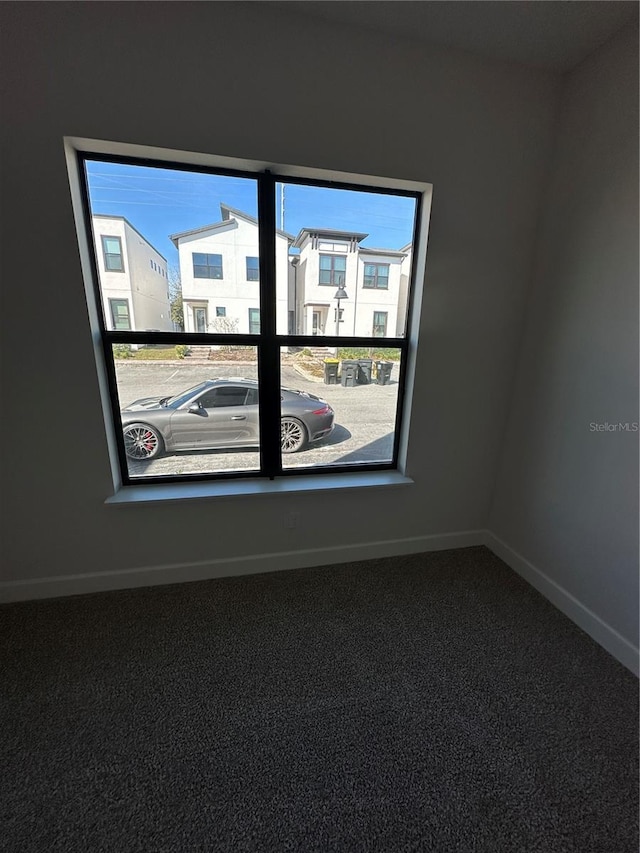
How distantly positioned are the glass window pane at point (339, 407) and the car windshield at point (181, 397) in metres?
0.45

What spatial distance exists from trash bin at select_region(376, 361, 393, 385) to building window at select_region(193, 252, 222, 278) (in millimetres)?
975

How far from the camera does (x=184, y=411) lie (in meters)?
1.82

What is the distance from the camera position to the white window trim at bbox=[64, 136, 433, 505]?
145cm

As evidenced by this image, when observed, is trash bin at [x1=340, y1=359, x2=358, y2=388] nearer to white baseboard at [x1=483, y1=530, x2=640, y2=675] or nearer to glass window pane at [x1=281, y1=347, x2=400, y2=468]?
glass window pane at [x1=281, y1=347, x2=400, y2=468]

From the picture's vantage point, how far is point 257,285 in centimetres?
174

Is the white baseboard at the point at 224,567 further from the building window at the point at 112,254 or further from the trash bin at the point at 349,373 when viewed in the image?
the building window at the point at 112,254


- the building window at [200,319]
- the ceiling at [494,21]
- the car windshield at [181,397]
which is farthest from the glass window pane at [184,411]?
the ceiling at [494,21]

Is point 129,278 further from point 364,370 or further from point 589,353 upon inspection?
point 589,353

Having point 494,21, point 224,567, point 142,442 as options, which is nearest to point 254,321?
point 142,442

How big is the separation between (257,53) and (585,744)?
2.93 meters

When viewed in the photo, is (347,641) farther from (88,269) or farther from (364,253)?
(88,269)

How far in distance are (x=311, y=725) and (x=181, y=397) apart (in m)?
1.53

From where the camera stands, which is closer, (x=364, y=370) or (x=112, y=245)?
(x=112, y=245)

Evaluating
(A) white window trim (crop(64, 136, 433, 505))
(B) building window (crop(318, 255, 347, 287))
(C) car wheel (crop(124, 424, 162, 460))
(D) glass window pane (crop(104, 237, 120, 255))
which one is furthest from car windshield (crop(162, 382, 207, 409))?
(B) building window (crop(318, 255, 347, 287))
